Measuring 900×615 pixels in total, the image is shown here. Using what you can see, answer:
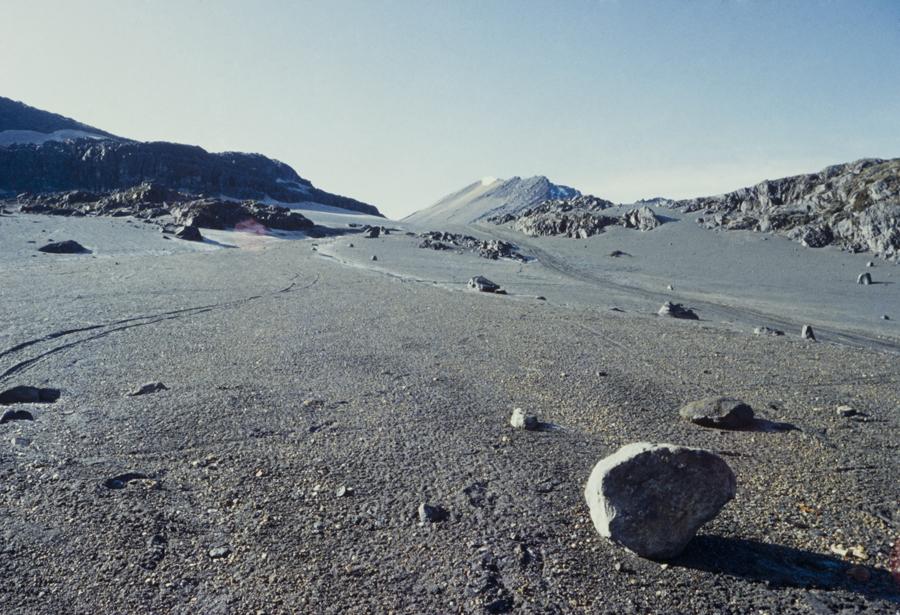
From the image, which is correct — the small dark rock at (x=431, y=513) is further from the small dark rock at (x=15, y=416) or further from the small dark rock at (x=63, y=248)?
the small dark rock at (x=63, y=248)

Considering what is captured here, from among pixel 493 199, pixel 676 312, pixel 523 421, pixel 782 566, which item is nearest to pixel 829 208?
pixel 676 312

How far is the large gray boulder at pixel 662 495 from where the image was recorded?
3129 millimetres

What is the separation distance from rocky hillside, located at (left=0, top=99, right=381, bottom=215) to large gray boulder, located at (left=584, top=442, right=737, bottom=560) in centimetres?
6527

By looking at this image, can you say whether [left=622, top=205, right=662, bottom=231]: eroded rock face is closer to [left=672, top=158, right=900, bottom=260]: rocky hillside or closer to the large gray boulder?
[left=672, top=158, right=900, bottom=260]: rocky hillside

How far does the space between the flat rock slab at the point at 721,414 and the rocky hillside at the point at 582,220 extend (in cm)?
3178

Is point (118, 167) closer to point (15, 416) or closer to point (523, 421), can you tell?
point (15, 416)

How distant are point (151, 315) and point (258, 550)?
8.42 metres

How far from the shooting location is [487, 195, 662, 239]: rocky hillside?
37188 mm

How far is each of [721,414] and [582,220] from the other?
118 feet

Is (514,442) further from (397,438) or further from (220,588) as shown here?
(220,588)

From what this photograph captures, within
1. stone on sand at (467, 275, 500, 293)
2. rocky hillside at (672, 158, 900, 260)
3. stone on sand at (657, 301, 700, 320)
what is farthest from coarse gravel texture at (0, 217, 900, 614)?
rocky hillside at (672, 158, 900, 260)

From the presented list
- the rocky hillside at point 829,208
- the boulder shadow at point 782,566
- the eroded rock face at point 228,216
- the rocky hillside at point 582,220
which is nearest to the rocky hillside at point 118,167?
the eroded rock face at point 228,216

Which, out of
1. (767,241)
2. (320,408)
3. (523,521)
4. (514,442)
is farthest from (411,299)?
(767,241)

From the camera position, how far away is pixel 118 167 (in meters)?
62.2
